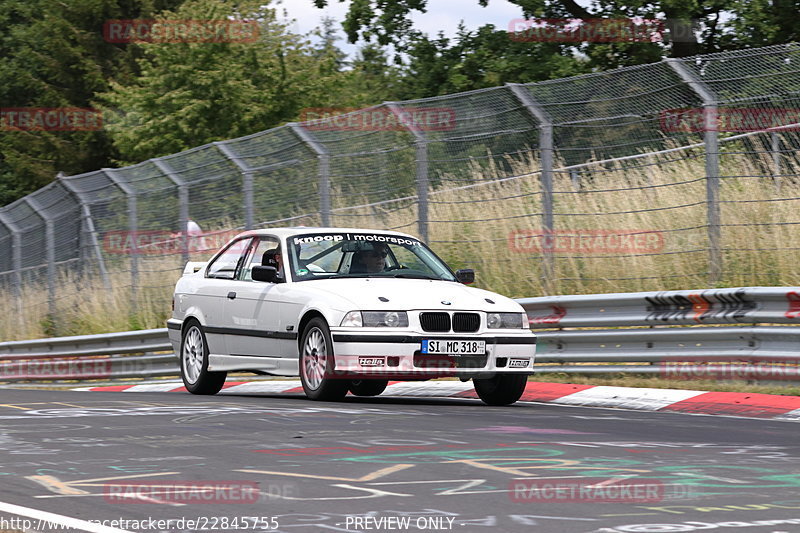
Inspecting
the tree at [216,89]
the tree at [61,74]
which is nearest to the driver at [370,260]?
the tree at [216,89]

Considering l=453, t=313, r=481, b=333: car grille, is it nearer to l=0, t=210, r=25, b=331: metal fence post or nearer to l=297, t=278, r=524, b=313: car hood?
l=297, t=278, r=524, b=313: car hood

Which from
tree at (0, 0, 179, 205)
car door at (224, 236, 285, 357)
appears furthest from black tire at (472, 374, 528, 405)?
tree at (0, 0, 179, 205)

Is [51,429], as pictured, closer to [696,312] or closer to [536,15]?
[696,312]

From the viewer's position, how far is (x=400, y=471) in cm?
671

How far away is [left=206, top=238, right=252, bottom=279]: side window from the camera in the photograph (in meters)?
12.9

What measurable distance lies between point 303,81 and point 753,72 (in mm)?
29478

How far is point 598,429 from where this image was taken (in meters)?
8.64

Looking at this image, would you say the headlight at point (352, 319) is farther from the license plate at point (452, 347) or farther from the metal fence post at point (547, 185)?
the metal fence post at point (547, 185)

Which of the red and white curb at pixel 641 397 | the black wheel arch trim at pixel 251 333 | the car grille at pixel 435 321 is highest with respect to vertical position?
the car grille at pixel 435 321

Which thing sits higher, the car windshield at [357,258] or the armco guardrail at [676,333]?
the car windshield at [357,258]

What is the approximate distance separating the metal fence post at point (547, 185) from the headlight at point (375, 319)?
4026 mm

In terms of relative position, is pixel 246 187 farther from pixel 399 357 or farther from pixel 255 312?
pixel 399 357

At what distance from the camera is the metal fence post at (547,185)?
14.1 metres

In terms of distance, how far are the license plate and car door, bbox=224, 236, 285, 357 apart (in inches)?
60.6
